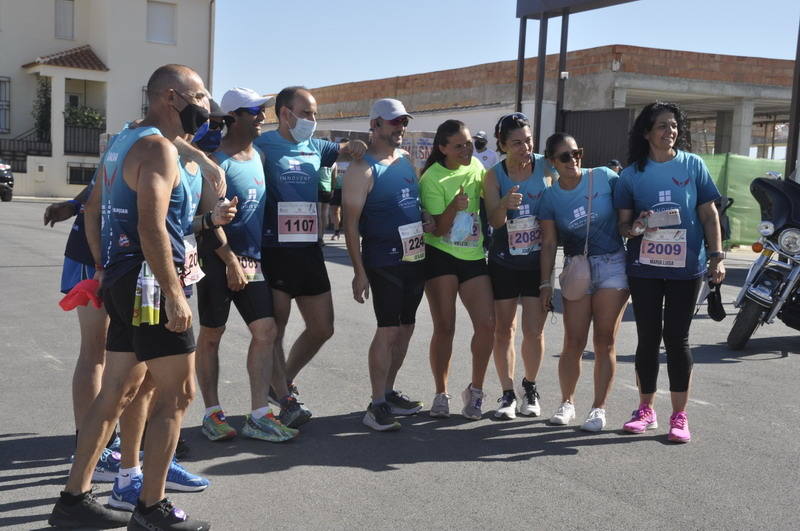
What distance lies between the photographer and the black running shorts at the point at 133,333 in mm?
3586

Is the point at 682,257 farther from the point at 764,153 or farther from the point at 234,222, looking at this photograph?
the point at 764,153

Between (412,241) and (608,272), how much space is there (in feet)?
4.11

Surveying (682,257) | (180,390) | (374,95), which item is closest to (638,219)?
(682,257)

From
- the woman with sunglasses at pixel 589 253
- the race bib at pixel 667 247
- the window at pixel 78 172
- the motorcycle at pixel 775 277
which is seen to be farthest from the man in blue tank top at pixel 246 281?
the window at pixel 78 172

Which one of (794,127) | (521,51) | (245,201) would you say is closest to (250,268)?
(245,201)

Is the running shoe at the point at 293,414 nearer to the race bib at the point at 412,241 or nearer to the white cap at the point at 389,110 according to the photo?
the race bib at the point at 412,241

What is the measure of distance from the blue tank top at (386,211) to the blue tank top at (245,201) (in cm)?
71

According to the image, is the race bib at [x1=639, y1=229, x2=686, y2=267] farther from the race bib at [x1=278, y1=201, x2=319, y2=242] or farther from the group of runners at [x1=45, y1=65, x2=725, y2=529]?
the race bib at [x1=278, y1=201, x2=319, y2=242]

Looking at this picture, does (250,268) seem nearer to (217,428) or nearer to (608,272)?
(217,428)

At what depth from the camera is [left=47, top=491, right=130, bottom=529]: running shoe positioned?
376cm

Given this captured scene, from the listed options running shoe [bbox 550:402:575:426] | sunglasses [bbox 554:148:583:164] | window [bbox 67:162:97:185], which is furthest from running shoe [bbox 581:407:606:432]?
window [bbox 67:162:97:185]

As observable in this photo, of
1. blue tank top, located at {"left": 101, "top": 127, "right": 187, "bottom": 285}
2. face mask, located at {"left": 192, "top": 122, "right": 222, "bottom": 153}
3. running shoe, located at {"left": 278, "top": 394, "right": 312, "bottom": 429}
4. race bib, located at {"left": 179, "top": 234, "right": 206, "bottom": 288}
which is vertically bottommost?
running shoe, located at {"left": 278, "top": 394, "right": 312, "bottom": 429}

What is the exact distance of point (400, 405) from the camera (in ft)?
19.2

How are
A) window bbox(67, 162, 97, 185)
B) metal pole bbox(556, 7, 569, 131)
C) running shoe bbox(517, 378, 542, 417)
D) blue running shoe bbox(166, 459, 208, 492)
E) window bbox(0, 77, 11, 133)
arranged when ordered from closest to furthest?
1. blue running shoe bbox(166, 459, 208, 492)
2. running shoe bbox(517, 378, 542, 417)
3. metal pole bbox(556, 7, 569, 131)
4. window bbox(67, 162, 97, 185)
5. window bbox(0, 77, 11, 133)
